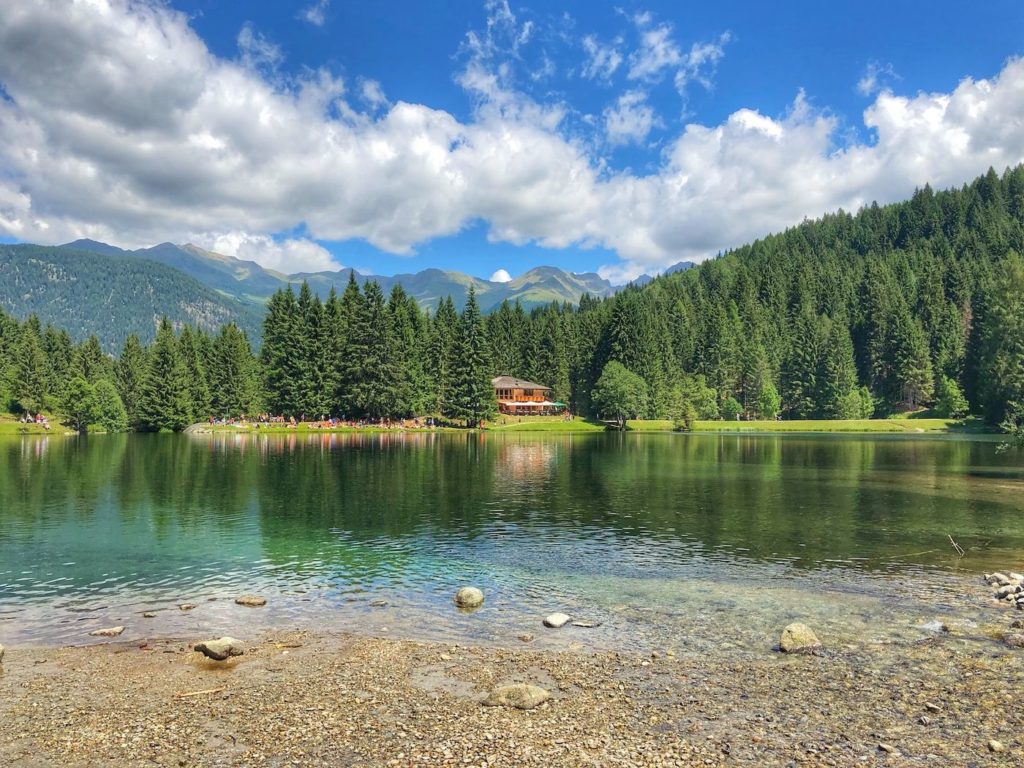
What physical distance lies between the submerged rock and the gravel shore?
230 centimetres

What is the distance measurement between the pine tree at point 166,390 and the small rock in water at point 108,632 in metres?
120

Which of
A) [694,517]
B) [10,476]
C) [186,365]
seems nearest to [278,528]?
[694,517]

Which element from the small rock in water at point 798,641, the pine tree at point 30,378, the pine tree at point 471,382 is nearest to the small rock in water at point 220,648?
the small rock in water at point 798,641

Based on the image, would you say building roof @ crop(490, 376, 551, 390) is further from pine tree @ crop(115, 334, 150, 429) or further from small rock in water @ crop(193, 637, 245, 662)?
small rock in water @ crop(193, 637, 245, 662)

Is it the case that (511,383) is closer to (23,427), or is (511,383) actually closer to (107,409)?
(107,409)

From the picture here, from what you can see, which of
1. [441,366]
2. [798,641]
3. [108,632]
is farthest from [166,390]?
[798,641]

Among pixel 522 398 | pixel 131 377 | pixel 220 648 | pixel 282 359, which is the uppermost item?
pixel 282 359

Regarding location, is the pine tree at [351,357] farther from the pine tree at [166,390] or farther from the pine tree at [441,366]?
the pine tree at [166,390]

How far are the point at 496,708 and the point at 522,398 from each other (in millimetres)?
146426

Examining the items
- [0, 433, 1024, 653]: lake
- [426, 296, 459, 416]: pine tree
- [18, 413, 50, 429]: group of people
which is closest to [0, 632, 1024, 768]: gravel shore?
[0, 433, 1024, 653]: lake

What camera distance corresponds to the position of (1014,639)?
669 inches

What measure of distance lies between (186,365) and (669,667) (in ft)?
446

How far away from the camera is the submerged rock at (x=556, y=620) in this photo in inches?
750

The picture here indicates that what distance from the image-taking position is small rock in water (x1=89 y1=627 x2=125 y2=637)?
1808 cm
